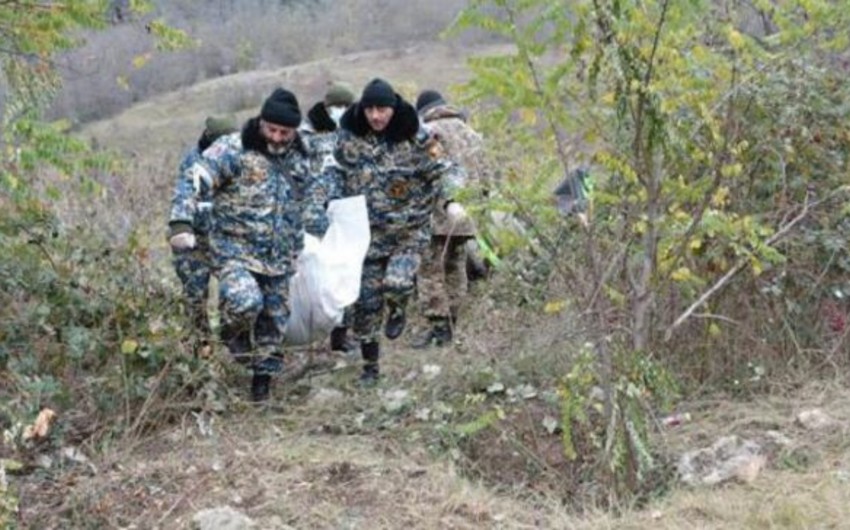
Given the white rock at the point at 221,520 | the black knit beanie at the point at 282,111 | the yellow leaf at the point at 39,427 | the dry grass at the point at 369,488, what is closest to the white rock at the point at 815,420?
the dry grass at the point at 369,488

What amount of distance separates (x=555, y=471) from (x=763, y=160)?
6.81 ft

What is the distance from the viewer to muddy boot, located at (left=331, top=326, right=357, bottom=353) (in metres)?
6.46

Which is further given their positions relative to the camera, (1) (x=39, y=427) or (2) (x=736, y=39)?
(1) (x=39, y=427)

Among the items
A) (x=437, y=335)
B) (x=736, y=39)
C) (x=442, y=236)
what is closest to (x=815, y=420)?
(x=736, y=39)

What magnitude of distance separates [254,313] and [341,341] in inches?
49.8

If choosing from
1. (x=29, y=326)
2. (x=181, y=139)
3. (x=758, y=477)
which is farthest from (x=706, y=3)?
(x=181, y=139)

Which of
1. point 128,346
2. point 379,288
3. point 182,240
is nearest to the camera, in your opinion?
point 128,346

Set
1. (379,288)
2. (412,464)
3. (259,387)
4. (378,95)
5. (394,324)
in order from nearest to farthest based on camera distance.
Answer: (412,464) < (259,387) < (378,95) < (379,288) < (394,324)

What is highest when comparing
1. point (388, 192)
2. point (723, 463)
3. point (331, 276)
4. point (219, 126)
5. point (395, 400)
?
point (219, 126)

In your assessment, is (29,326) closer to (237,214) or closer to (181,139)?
(237,214)

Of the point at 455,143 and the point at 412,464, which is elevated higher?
the point at 455,143

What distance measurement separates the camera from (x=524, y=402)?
5129mm

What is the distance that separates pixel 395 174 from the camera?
5859 millimetres

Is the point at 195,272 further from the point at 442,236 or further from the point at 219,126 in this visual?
the point at 442,236
